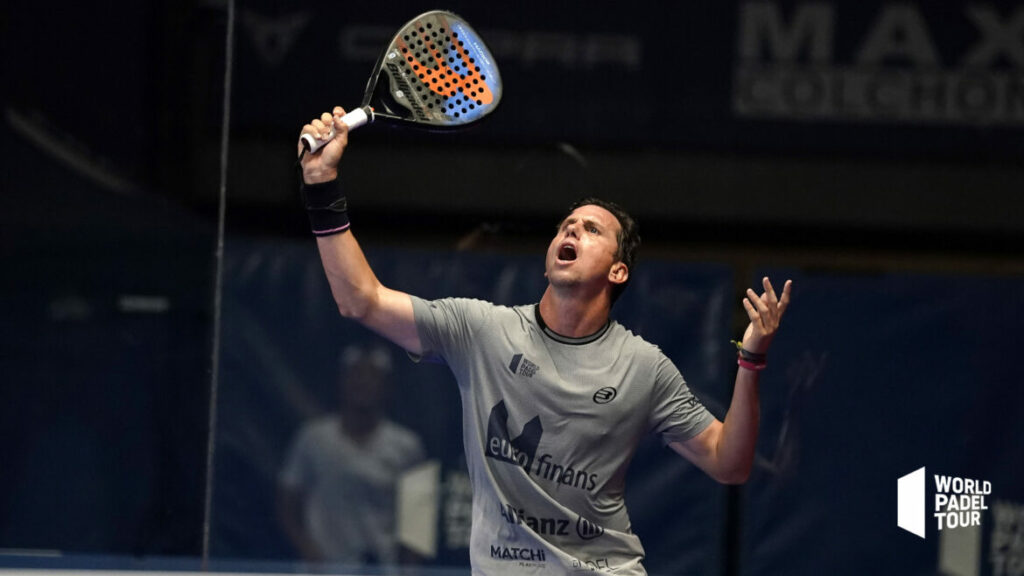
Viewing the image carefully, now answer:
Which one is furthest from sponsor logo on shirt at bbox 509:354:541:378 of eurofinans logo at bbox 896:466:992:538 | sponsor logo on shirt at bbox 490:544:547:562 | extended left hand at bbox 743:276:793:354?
eurofinans logo at bbox 896:466:992:538

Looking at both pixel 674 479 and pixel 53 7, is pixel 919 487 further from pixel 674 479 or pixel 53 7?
pixel 53 7

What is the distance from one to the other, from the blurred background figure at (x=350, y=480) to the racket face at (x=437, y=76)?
129cm

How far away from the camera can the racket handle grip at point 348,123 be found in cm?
321

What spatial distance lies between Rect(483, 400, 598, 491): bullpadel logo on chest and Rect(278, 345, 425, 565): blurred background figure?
1.21 m

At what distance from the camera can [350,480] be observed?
15.1 feet

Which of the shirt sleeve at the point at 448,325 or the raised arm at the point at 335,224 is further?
the shirt sleeve at the point at 448,325

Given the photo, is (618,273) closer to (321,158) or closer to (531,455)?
(531,455)

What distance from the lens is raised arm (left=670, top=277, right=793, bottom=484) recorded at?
10.9 ft

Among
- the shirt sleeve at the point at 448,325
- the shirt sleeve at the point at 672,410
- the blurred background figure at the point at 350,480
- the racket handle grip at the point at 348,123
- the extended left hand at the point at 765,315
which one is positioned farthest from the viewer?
the blurred background figure at the point at 350,480

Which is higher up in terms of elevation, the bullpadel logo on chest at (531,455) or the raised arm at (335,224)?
the raised arm at (335,224)

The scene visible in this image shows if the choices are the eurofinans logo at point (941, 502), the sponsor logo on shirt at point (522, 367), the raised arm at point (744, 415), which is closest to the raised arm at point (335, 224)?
the sponsor logo on shirt at point (522, 367)

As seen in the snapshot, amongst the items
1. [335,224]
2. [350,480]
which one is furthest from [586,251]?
[350,480]

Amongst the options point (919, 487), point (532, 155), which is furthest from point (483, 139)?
point (919, 487)

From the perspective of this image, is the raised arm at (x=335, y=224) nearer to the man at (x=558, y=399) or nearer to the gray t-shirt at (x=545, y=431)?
the man at (x=558, y=399)
